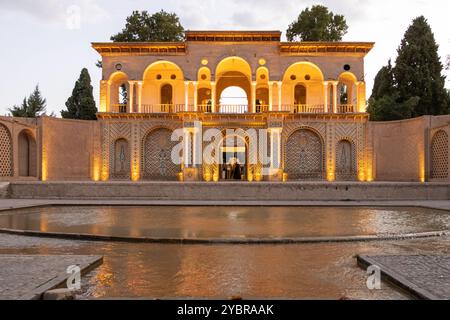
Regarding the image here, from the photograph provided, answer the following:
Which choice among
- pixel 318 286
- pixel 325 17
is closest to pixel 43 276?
pixel 318 286

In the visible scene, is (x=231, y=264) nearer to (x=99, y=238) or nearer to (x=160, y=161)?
(x=99, y=238)

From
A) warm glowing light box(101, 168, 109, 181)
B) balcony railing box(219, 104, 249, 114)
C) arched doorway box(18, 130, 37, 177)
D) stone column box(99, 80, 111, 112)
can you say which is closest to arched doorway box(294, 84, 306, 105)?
balcony railing box(219, 104, 249, 114)

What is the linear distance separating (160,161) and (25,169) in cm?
847

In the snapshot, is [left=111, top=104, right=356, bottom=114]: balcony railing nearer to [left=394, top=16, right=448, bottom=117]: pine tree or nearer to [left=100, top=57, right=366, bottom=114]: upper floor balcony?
[left=100, top=57, right=366, bottom=114]: upper floor balcony

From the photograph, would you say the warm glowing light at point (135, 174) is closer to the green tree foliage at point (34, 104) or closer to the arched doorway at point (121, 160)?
the arched doorway at point (121, 160)

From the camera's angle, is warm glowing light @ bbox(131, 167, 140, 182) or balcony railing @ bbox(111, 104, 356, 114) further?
balcony railing @ bbox(111, 104, 356, 114)

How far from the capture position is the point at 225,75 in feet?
109

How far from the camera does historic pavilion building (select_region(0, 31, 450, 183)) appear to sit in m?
28.6

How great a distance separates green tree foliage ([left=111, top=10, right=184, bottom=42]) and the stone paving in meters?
36.2

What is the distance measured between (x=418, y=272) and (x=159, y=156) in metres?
25.4

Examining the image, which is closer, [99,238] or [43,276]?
[43,276]

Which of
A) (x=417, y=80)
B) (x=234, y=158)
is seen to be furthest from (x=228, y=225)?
(x=417, y=80)

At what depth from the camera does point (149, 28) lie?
40.0 meters

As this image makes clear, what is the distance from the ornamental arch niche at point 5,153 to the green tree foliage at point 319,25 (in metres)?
27.2
